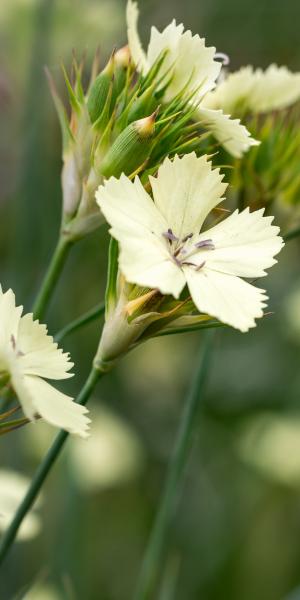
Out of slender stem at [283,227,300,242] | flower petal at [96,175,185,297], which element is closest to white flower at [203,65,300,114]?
slender stem at [283,227,300,242]

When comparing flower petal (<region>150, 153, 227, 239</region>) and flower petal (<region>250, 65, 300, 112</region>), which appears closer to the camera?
flower petal (<region>150, 153, 227, 239</region>)

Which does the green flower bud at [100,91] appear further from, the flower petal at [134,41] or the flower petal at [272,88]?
the flower petal at [272,88]

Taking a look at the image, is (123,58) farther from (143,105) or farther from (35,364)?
(35,364)

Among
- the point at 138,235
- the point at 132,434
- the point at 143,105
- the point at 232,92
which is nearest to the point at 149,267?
the point at 138,235

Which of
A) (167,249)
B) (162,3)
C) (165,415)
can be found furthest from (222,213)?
(162,3)

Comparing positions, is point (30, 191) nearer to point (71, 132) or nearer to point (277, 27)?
point (71, 132)

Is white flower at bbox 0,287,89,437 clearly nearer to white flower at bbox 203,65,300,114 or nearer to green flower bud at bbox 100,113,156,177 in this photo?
green flower bud at bbox 100,113,156,177
